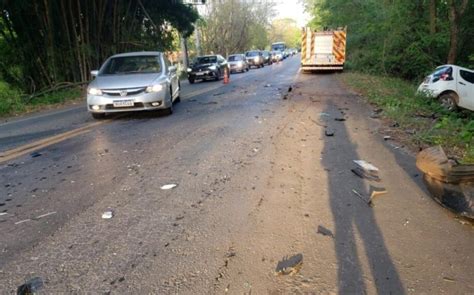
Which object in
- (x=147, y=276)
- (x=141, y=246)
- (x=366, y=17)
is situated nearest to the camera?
(x=147, y=276)

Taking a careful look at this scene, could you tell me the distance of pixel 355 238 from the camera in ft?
11.4

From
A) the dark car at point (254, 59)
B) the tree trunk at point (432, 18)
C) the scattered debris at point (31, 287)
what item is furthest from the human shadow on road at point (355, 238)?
the dark car at point (254, 59)

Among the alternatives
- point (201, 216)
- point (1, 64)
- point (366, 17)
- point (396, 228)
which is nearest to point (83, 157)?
point (201, 216)

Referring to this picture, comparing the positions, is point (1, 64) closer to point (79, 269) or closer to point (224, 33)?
point (79, 269)

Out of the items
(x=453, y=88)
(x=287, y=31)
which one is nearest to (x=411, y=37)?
(x=453, y=88)

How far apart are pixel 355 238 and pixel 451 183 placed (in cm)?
131

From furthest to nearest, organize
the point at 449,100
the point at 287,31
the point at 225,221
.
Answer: the point at 287,31 → the point at 449,100 → the point at 225,221

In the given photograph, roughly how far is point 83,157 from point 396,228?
4.74m

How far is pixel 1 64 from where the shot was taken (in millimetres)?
18734

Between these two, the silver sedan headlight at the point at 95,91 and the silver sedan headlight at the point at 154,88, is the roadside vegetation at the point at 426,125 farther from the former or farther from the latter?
the silver sedan headlight at the point at 95,91

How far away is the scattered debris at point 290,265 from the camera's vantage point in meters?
3.00

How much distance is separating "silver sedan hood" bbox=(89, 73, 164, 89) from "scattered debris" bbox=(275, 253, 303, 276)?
288 inches

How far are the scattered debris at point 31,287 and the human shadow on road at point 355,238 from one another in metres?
2.11

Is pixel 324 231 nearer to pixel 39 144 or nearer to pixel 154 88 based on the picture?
pixel 39 144
